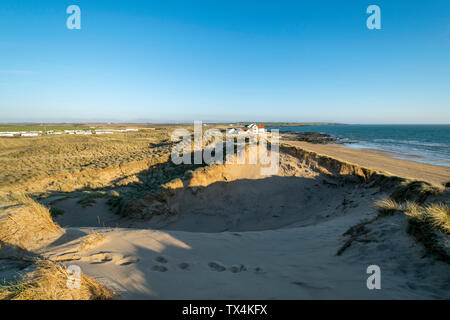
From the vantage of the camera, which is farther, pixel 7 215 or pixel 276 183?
pixel 276 183

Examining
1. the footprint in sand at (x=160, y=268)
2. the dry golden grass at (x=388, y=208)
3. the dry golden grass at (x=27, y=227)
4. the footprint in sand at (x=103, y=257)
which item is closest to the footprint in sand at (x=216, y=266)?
the footprint in sand at (x=160, y=268)

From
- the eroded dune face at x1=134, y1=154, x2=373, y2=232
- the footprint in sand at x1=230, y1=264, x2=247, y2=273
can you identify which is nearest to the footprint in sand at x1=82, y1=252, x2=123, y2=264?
the footprint in sand at x1=230, y1=264, x2=247, y2=273

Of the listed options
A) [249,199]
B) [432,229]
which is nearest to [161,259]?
[432,229]

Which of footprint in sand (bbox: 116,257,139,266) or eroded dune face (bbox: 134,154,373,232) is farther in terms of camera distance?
eroded dune face (bbox: 134,154,373,232)

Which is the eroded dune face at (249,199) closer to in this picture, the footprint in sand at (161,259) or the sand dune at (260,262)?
the sand dune at (260,262)

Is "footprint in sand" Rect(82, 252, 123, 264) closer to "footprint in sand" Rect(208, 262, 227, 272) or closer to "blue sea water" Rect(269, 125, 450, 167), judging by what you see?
"footprint in sand" Rect(208, 262, 227, 272)
